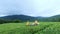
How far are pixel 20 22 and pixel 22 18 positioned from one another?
1.22ft

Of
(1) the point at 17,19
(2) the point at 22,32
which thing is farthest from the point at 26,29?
(1) the point at 17,19

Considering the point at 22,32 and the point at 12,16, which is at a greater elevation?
the point at 12,16

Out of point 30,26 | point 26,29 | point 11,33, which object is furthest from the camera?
point 30,26

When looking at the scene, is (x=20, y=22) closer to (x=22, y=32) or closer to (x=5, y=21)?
(x=5, y=21)

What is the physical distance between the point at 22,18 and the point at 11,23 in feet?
2.59

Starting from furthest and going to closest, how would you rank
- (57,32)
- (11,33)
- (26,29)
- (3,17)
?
(3,17), (26,29), (11,33), (57,32)

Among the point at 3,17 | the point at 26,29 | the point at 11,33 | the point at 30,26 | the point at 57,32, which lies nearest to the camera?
the point at 57,32

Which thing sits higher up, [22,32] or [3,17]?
[3,17]

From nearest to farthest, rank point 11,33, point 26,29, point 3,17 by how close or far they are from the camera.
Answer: point 11,33 → point 26,29 → point 3,17

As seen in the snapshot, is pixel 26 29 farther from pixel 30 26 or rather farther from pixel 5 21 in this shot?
pixel 5 21

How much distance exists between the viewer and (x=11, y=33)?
29.5 ft

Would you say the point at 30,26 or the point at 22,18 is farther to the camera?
the point at 22,18

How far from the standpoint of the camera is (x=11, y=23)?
1140 centimetres

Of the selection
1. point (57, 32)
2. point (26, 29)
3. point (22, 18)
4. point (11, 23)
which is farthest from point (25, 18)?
point (57, 32)
